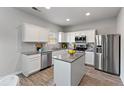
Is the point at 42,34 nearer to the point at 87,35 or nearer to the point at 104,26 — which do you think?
the point at 87,35

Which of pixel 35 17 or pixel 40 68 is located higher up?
pixel 35 17

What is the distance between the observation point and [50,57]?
409 centimetres

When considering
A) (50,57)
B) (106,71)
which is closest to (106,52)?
(106,71)

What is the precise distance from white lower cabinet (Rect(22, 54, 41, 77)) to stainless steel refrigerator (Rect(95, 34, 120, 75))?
9.76 feet

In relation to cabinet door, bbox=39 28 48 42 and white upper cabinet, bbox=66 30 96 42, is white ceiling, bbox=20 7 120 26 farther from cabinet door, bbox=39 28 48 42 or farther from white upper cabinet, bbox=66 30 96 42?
white upper cabinet, bbox=66 30 96 42

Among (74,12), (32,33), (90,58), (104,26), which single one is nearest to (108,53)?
(90,58)

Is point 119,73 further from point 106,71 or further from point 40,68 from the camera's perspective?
point 40,68

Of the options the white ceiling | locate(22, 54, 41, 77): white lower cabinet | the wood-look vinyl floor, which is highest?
the white ceiling

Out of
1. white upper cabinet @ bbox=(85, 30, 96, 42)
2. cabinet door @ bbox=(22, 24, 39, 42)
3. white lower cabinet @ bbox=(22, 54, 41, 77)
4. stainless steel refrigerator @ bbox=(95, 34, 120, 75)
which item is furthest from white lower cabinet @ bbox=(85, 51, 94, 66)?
cabinet door @ bbox=(22, 24, 39, 42)

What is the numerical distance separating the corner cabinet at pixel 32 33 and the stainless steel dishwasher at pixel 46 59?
0.83 m

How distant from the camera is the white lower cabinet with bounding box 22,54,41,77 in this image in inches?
115

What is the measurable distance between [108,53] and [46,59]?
9.86 ft

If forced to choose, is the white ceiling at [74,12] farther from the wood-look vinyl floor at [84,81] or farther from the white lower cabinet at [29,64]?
the wood-look vinyl floor at [84,81]
